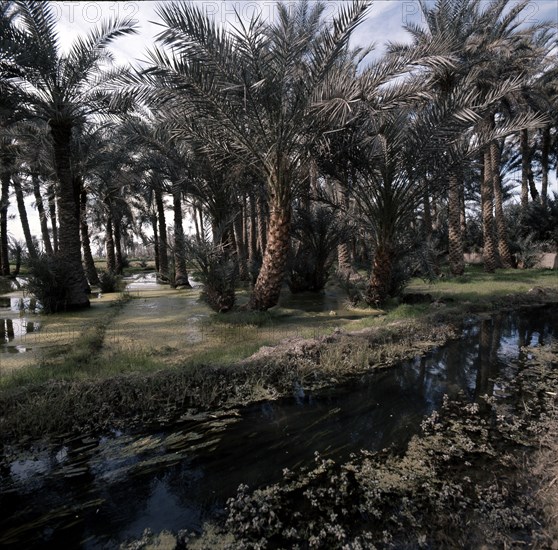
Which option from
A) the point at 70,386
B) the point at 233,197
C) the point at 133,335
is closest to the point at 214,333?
the point at 133,335

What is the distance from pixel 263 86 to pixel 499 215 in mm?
16403

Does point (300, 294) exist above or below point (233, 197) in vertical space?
below

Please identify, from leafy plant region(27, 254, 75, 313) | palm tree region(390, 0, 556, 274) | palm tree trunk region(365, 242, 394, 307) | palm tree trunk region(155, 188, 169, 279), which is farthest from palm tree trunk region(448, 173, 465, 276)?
leafy plant region(27, 254, 75, 313)

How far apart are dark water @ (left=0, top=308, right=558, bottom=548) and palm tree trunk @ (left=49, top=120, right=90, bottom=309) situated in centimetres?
761

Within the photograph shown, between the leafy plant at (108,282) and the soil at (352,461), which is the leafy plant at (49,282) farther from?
the leafy plant at (108,282)

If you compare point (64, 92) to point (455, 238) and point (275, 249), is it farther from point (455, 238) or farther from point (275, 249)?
point (455, 238)

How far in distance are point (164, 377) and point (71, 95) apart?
9.04 m

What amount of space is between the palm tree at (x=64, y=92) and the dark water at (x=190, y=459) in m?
7.91

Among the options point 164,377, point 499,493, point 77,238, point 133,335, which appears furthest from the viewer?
point 77,238

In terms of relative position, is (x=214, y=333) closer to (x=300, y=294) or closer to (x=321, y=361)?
(x=321, y=361)

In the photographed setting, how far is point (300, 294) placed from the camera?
13.3 meters

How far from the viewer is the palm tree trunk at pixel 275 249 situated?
895 cm

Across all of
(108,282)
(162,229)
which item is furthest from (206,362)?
(162,229)

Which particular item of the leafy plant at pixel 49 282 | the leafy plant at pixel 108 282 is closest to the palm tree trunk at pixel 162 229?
the leafy plant at pixel 108 282
